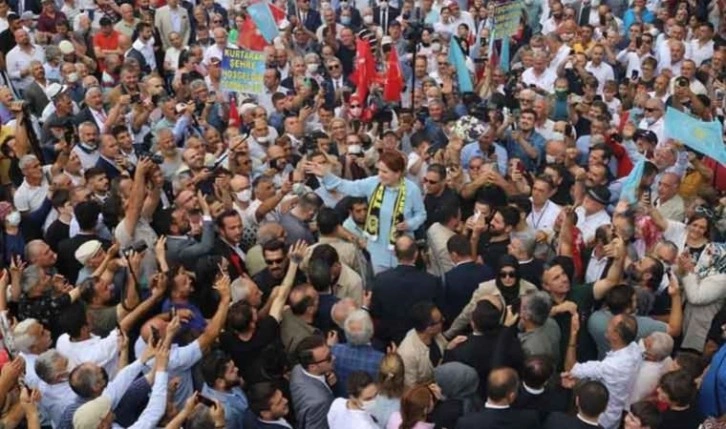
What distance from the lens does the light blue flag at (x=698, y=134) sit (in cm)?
833

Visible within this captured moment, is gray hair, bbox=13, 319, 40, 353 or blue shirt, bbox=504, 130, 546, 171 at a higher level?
gray hair, bbox=13, 319, 40, 353

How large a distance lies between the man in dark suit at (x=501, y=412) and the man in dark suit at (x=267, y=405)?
37.8 inches

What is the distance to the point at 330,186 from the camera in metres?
8.16

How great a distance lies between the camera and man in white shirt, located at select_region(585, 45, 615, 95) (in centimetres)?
1319

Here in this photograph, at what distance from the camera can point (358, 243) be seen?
26.0ft

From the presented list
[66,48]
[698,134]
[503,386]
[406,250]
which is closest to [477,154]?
[698,134]

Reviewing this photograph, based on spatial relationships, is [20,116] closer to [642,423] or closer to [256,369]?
[256,369]

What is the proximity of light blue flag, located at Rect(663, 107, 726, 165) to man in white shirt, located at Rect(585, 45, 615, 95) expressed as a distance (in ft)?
15.4

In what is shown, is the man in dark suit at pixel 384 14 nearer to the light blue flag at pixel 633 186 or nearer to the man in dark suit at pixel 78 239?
the light blue flag at pixel 633 186

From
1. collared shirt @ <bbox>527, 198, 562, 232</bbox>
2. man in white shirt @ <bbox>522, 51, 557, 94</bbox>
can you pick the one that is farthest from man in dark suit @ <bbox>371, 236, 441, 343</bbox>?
man in white shirt @ <bbox>522, 51, 557, 94</bbox>

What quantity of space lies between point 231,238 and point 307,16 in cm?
848

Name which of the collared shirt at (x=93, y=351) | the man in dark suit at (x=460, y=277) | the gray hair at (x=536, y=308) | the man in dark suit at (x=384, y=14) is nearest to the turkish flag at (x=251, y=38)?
the man in dark suit at (x=384, y=14)

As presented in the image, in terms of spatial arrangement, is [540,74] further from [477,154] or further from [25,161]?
[25,161]

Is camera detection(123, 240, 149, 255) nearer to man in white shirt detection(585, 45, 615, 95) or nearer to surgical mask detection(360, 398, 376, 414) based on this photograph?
surgical mask detection(360, 398, 376, 414)
